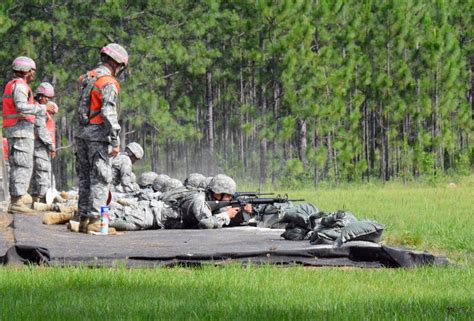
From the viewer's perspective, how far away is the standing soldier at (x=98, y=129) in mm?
12547

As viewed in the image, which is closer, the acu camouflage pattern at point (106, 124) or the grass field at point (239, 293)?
the grass field at point (239, 293)

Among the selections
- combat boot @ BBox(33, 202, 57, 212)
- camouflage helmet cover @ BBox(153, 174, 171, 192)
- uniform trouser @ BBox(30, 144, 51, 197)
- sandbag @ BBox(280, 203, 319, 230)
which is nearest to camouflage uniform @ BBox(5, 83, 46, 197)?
combat boot @ BBox(33, 202, 57, 212)

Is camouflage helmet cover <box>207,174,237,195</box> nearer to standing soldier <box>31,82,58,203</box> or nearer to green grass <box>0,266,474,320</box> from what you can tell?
standing soldier <box>31,82,58,203</box>

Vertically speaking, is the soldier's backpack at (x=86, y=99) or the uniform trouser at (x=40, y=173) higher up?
the soldier's backpack at (x=86, y=99)

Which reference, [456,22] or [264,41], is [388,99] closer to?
[264,41]

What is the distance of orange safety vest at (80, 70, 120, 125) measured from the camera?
41.4ft

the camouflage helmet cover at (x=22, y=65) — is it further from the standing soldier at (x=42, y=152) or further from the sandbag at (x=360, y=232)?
the sandbag at (x=360, y=232)

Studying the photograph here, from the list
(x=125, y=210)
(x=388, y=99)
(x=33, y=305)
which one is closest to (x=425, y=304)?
(x=33, y=305)

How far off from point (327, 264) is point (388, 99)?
3490cm

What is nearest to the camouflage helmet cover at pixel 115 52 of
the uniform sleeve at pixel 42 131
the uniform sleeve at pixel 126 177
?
the uniform sleeve at pixel 126 177

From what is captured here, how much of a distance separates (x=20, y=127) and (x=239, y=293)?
9233 millimetres

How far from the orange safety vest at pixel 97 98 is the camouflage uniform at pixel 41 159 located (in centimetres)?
527

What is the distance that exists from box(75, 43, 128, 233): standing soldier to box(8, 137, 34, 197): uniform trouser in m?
3.17

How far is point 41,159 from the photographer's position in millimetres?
18062
